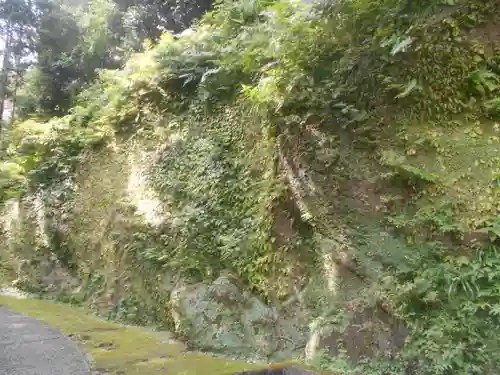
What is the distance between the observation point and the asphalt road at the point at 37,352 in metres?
4.84

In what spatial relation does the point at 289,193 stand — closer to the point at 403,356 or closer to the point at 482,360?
the point at 403,356

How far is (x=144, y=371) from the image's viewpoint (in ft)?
15.8

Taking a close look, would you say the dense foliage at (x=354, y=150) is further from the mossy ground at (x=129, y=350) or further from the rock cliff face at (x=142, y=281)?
the mossy ground at (x=129, y=350)

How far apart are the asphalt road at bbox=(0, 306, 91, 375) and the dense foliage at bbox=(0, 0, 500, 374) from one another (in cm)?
208

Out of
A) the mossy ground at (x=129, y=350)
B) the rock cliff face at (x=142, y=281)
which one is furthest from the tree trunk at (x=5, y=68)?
the mossy ground at (x=129, y=350)

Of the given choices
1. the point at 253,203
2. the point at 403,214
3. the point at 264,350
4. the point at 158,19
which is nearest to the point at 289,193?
the point at 253,203

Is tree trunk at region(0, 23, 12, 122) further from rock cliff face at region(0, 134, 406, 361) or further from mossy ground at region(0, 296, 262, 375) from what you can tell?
mossy ground at region(0, 296, 262, 375)

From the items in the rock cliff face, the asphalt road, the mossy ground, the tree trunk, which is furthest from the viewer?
the tree trunk

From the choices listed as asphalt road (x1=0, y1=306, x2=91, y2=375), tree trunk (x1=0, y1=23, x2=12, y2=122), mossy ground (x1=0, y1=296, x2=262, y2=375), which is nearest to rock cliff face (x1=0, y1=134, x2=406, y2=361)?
mossy ground (x1=0, y1=296, x2=262, y2=375)

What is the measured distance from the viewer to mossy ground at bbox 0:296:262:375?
4.95m

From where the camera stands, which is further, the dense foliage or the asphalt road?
the asphalt road

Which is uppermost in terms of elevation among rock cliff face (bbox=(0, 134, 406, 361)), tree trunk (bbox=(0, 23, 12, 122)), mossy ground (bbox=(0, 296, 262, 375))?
tree trunk (bbox=(0, 23, 12, 122))

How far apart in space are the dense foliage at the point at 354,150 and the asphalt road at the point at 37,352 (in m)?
2.08

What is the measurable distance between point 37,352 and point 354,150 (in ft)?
15.8
